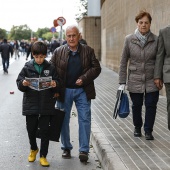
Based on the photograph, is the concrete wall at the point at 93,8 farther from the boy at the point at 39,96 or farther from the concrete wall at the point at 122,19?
the boy at the point at 39,96

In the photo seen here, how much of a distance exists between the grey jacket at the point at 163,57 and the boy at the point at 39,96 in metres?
1.38

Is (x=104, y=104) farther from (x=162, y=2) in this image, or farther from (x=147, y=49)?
(x=147, y=49)

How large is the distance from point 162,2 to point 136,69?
21.5 ft

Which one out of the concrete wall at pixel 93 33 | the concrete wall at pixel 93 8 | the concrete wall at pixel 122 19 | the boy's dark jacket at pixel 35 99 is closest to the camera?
the boy's dark jacket at pixel 35 99

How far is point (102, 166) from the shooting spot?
6.48 metres

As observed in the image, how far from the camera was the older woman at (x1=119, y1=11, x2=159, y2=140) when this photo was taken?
7172 mm

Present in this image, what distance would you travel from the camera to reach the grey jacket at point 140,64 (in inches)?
283

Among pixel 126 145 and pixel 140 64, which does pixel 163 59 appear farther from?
pixel 126 145

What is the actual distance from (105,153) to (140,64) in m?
1.47

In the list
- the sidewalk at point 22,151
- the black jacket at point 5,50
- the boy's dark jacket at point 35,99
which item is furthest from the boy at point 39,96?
the black jacket at point 5,50

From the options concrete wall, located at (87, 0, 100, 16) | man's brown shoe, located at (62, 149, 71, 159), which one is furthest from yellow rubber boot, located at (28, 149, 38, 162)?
concrete wall, located at (87, 0, 100, 16)

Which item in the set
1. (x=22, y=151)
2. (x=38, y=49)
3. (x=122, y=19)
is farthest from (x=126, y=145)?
(x=122, y=19)

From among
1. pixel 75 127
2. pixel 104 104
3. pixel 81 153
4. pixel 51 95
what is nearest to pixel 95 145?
pixel 81 153

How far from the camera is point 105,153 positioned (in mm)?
6461
